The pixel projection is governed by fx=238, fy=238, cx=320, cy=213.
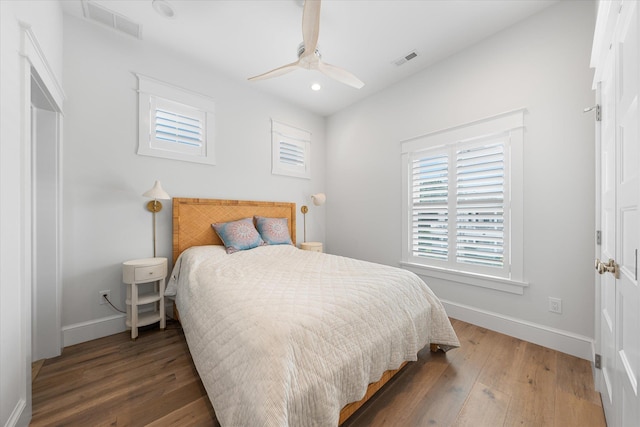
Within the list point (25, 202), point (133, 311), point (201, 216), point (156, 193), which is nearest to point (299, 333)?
point (25, 202)

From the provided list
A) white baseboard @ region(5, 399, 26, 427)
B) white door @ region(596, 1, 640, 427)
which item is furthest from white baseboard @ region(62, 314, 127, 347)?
white door @ region(596, 1, 640, 427)

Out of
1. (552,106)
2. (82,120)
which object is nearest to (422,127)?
(552,106)

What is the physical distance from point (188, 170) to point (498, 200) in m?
3.37

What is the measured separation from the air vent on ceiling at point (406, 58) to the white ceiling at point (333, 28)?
0.04 meters

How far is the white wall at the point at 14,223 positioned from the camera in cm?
111

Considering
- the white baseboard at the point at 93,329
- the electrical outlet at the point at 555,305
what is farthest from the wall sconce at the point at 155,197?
the electrical outlet at the point at 555,305

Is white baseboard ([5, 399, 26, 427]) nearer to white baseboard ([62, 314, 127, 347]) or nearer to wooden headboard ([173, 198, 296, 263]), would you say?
white baseboard ([62, 314, 127, 347])

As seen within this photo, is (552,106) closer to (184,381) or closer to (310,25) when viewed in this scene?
(310,25)

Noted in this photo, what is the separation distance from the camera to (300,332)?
108 cm

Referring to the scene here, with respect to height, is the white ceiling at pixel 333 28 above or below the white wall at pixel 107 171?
above

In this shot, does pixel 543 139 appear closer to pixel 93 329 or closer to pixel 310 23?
pixel 310 23

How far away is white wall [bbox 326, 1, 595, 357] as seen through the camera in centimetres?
193

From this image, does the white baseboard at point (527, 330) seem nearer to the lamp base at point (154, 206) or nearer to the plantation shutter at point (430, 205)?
the plantation shutter at point (430, 205)

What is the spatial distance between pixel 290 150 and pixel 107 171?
89.9 inches
